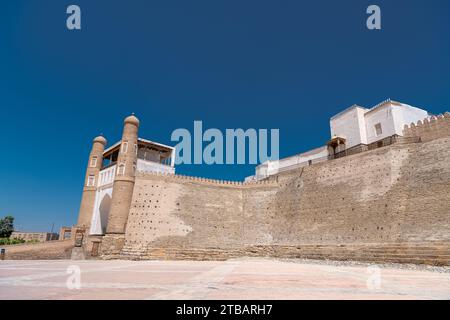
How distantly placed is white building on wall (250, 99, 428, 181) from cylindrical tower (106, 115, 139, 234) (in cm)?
1988

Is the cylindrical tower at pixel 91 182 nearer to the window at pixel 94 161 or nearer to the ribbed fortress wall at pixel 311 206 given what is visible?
the window at pixel 94 161

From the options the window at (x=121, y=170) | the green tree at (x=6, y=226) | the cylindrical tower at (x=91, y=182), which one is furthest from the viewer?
the green tree at (x=6, y=226)

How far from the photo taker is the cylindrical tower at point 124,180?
2328 cm

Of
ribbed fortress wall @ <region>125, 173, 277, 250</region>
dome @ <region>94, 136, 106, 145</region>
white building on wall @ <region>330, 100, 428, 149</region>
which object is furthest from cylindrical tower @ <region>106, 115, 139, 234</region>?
white building on wall @ <region>330, 100, 428, 149</region>

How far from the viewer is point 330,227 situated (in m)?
21.0

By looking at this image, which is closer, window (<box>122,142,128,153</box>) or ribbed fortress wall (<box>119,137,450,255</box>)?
ribbed fortress wall (<box>119,137,450,255</box>)

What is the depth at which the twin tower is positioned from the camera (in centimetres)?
2352

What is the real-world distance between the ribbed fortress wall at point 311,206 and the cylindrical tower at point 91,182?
8.28m

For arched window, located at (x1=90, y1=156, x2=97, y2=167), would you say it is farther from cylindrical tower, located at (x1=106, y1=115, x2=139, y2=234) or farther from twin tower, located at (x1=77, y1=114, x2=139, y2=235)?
cylindrical tower, located at (x1=106, y1=115, x2=139, y2=234)

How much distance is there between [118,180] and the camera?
25.0 meters

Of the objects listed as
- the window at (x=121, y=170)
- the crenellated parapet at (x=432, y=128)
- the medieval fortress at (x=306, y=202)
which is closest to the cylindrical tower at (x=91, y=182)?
the medieval fortress at (x=306, y=202)

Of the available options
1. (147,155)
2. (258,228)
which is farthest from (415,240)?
(147,155)
